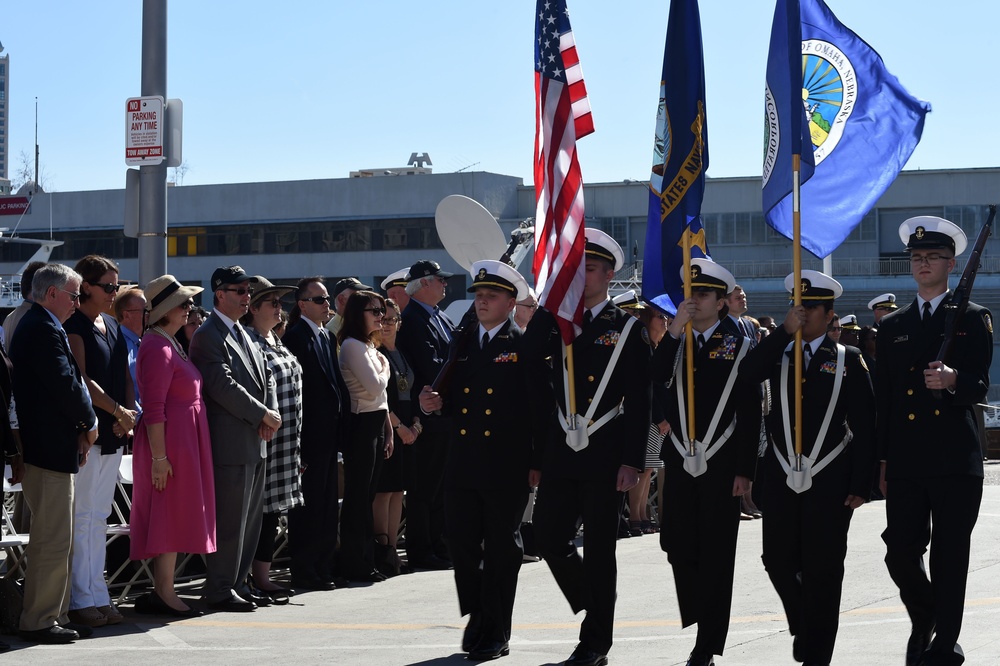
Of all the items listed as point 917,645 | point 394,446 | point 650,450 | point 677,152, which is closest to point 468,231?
point 650,450

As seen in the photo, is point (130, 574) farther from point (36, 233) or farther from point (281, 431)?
point (36, 233)

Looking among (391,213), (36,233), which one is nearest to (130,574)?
(391,213)

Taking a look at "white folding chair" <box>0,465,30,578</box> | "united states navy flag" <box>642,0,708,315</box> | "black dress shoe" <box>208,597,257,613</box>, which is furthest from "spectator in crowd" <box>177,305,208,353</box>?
"united states navy flag" <box>642,0,708,315</box>

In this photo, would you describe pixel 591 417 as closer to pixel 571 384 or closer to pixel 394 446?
pixel 571 384

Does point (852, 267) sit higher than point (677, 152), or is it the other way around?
point (677, 152)

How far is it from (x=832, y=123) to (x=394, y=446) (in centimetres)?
444

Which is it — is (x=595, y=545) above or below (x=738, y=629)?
above

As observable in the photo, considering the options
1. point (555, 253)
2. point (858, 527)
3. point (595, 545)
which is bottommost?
point (858, 527)

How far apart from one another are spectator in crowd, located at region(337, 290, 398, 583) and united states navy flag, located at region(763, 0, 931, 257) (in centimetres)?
359

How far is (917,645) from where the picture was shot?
6.89m

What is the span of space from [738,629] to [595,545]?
1.35m

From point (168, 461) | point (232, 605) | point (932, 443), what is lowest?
point (232, 605)

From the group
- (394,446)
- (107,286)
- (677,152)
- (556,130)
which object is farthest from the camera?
(394,446)

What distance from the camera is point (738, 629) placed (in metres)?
8.05
